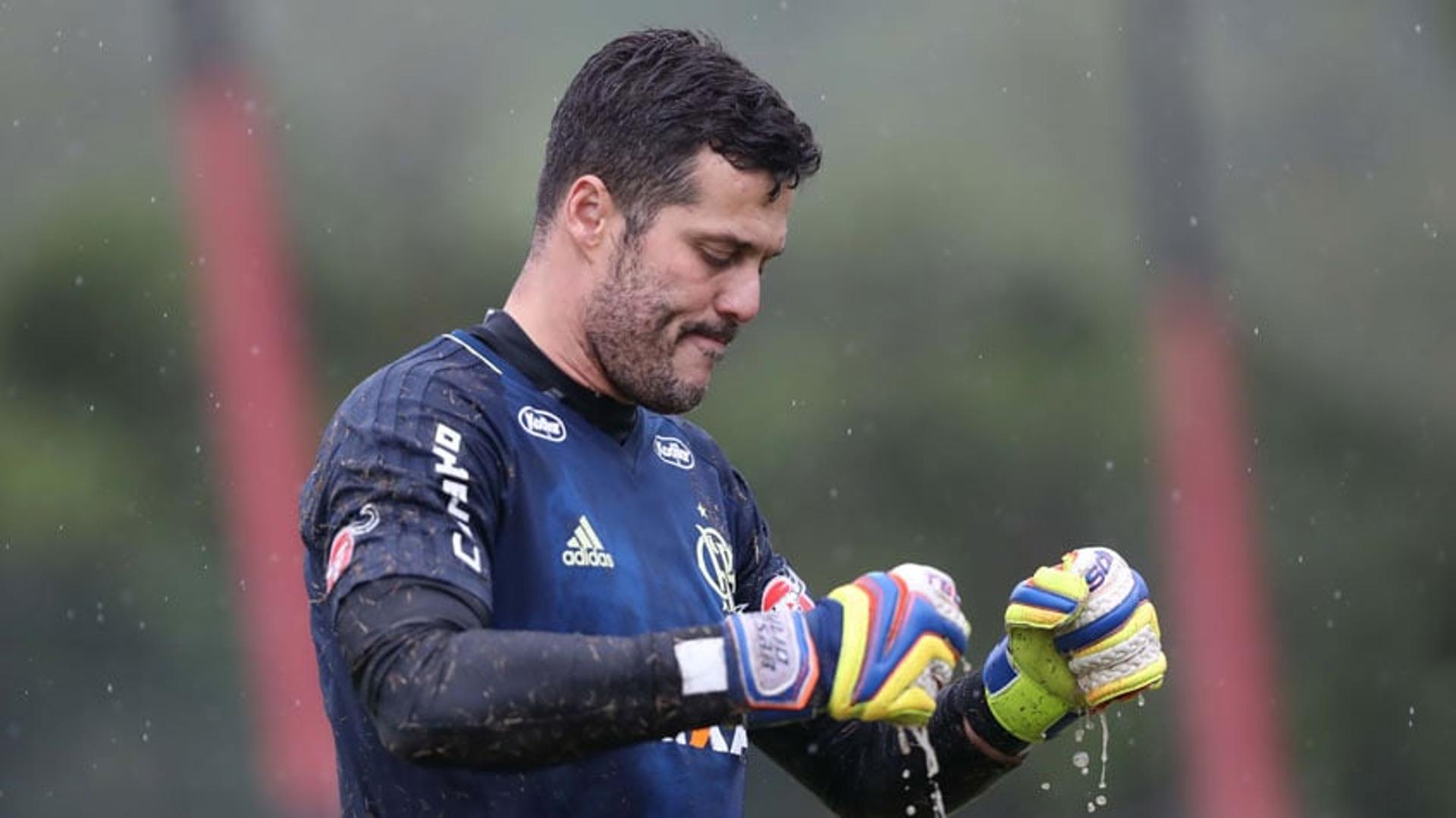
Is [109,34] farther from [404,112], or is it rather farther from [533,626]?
[533,626]

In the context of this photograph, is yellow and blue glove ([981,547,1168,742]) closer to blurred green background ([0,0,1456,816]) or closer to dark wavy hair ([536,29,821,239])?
dark wavy hair ([536,29,821,239])

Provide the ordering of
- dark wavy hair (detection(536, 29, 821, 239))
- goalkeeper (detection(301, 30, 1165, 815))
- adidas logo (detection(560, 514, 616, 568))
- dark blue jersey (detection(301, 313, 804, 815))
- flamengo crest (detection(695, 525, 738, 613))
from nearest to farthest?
goalkeeper (detection(301, 30, 1165, 815)), dark blue jersey (detection(301, 313, 804, 815)), adidas logo (detection(560, 514, 616, 568)), dark wavy hair (detection(536, 29, 821, 239)), flamengo crest (detection(695, 525, 738, 613))

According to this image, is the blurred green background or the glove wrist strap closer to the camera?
the glove wrist strap

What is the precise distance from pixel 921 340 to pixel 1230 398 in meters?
0.91

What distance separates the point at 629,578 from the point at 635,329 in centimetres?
32

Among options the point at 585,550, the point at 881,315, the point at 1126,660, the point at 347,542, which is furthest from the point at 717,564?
the point at 881,315

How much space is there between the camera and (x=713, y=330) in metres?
2.62

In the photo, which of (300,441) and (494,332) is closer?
(494,332)

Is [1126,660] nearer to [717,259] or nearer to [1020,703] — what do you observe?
[1020,703]

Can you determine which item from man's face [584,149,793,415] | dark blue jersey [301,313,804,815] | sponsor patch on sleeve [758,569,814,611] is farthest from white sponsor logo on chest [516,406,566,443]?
sponsor patch on sleeve [758,569,814,611]

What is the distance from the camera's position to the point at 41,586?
5.37 meters

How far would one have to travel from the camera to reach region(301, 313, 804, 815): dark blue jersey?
2.24 metres

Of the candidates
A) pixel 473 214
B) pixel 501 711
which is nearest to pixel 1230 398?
pixel 473 214

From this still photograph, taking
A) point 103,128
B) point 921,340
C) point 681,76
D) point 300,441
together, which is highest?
point 681,76
